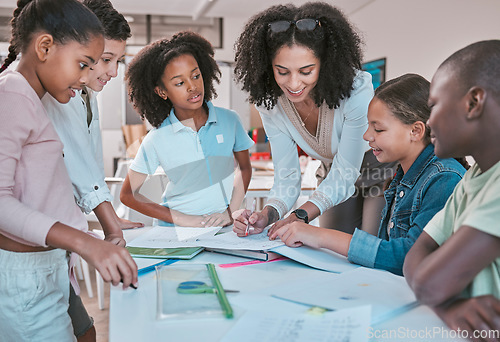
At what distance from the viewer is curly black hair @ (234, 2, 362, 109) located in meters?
1.53

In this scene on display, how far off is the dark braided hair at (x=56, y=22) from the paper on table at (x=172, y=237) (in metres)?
0.52

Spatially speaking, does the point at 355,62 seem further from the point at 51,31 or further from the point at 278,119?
the point at 51,31

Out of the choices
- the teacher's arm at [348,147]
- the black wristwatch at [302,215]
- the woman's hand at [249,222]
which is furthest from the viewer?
the teacher's arm at [348,147]

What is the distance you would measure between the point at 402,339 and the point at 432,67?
516 cm

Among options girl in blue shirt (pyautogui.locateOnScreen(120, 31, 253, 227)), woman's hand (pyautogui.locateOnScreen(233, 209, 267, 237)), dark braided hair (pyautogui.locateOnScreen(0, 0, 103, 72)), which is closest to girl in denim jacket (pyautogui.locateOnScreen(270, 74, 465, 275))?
woman's hand (pyautogui.locateOnScreen(233, 209, 267, 237))

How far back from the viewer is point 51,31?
1010 mm

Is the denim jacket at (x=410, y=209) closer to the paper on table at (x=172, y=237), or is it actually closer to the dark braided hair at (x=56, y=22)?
the paper on table at (x=172, y=237)

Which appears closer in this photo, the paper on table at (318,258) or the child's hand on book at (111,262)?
the child's hand on book at (111,262)

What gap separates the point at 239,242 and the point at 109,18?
2.71 ft

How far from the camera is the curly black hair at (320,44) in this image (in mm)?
1525

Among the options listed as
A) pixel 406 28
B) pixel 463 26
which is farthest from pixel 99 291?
pixel 406 28

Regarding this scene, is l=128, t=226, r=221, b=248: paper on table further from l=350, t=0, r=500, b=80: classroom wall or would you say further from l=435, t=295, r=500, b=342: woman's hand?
l=350, t=0, r=500, b=80: classroom wall

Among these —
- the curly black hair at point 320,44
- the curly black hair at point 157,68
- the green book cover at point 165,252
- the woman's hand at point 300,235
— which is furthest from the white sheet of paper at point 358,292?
the curly black hair at point 157,68

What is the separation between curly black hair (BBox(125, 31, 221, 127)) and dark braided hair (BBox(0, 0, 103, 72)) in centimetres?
86
